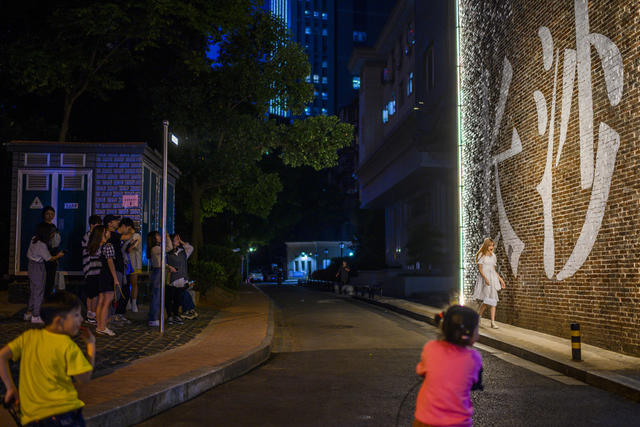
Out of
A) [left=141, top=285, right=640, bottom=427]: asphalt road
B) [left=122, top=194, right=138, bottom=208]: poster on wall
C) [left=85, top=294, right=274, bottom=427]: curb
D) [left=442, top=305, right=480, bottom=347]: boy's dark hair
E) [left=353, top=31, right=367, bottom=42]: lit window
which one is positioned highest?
[left=353, top=31, right=367, bottom=42]: lit window

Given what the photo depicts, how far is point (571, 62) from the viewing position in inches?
433

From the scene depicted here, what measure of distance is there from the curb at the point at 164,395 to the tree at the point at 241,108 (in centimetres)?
1430

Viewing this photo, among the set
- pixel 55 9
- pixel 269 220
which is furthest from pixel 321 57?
pixel 55 9

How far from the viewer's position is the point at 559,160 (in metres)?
11.5

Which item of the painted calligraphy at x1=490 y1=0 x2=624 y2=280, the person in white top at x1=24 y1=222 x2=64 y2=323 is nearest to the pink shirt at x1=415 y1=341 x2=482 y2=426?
the painted calligraphy at x1=490 y1=0 x2=624 y2=280

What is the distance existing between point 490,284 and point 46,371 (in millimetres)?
10807

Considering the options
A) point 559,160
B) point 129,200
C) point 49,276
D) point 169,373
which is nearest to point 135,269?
point 129,200

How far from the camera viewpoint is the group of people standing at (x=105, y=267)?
10109 millimetres

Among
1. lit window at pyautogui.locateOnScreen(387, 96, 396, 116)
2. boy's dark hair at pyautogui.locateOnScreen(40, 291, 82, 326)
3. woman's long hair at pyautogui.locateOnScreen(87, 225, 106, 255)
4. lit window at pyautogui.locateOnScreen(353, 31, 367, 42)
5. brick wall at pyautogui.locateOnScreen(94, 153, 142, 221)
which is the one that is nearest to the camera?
boy's dark hair at pyautogui.locateOnScreen(40, 291, 82, 326)

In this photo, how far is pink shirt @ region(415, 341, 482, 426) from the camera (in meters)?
3.41

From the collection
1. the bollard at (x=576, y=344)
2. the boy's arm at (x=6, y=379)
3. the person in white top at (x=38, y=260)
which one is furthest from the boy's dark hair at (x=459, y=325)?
the person in white top at (x=38, y=260)

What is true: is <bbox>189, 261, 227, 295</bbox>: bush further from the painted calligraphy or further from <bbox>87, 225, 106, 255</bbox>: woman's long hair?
the painted calligraphy

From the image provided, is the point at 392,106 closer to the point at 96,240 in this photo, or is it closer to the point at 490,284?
the point at 490,284

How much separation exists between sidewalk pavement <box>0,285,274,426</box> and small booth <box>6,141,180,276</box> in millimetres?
3997
